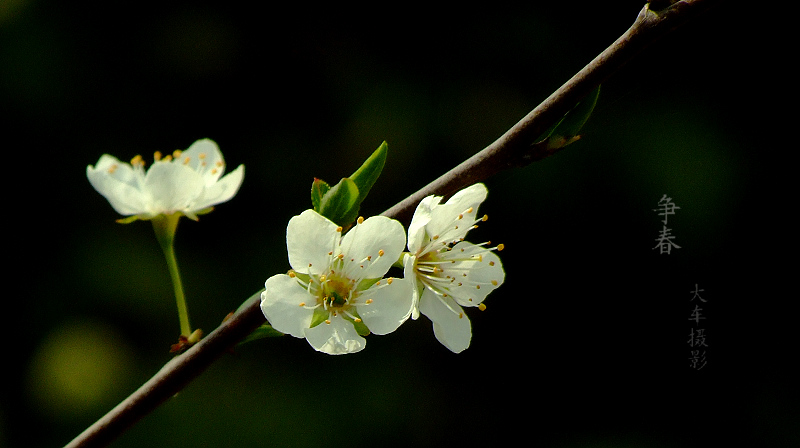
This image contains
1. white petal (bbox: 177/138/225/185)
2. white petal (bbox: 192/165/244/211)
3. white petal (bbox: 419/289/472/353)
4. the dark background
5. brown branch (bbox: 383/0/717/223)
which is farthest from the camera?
the dark background

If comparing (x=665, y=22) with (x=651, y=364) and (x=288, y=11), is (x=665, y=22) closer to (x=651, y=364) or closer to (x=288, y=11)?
(x=651, y=364)

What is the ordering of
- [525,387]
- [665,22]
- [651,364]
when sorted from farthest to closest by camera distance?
1. [525,387]
2. [651,364]
3. [665,22]

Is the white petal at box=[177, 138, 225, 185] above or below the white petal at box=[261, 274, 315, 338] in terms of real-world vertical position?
above

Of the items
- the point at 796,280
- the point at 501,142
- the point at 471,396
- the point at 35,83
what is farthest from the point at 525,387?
the point at 35,83

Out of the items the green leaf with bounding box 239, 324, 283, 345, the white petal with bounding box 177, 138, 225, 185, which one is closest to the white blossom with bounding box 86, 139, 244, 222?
the white petal with bounding box 177, 138, 225, 185

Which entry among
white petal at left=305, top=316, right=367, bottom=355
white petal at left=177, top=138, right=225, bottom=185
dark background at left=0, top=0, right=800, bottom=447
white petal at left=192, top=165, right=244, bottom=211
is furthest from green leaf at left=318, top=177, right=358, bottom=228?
dark background at left=0, top=0, right=800, bottom=447

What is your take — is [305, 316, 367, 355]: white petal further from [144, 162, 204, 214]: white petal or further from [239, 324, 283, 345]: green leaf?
[144, 162, 204, 214]: white petal

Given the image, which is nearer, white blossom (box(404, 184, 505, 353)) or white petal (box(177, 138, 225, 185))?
white blossom (box(404, 184, 505, 353))

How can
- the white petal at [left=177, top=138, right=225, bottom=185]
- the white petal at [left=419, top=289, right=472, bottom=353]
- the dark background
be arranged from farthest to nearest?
the dark background
the white petal at [left=177, top=138, right=225, bottom=185]
the white petal at [left=419, top=289, right=472, bottom=353]
